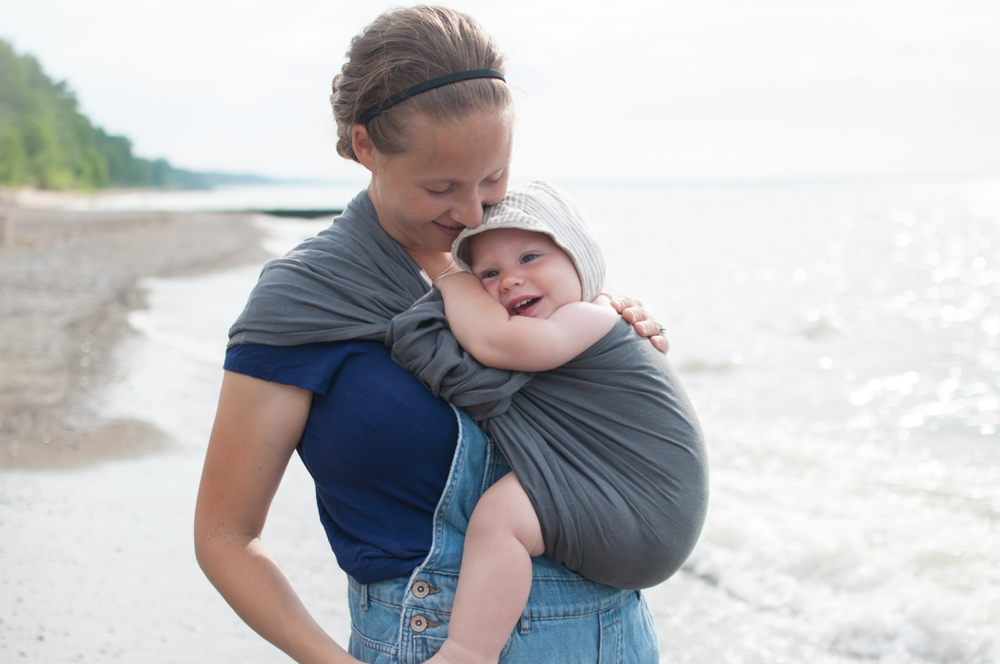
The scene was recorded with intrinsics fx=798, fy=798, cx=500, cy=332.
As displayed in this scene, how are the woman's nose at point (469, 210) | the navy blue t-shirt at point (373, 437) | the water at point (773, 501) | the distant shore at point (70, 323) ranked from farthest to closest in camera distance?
the distant shore at point (70, 323)
the water at point (773, 501)
the woman's nose at point (469, 210)
the navy blue t-shirt at point (373, 437)

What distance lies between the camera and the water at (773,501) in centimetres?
367

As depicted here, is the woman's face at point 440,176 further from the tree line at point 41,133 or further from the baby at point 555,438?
the tree line at point 41,133

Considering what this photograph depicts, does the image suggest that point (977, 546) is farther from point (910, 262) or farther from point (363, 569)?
point (910, 262)

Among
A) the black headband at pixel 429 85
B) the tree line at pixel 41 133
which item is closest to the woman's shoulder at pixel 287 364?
the black headband at pixel 429 85

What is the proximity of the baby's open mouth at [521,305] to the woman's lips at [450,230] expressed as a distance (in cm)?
20

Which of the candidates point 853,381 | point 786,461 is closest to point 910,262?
point 853,381

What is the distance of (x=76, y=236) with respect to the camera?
64.5ft

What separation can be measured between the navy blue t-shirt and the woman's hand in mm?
461

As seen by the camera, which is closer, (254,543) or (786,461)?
(254,543)

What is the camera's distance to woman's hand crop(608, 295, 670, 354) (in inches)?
66.9

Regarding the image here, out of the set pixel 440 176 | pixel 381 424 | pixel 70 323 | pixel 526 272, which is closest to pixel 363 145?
pixel 440 176

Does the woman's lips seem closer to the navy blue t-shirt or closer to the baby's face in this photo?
the baby's face

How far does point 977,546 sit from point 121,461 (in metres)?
5.34

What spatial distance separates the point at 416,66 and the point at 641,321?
0.70 meters
